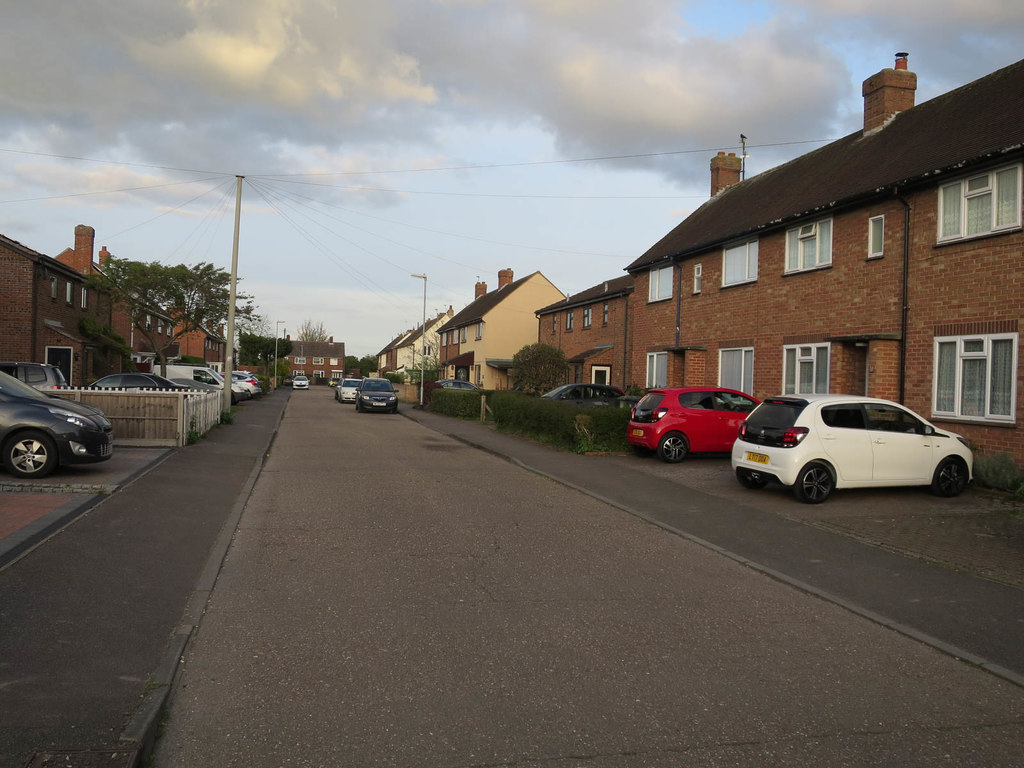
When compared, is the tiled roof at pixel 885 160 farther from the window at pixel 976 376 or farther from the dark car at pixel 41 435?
the dark car at pixel 41 435

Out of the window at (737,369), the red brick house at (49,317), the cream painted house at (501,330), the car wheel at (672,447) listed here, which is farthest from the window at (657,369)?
the red brick house at (49,317)

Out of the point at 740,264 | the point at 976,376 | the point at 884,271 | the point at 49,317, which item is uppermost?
the point at 740,264

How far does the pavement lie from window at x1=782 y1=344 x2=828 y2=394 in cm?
438

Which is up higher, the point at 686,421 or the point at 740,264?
the point at 740,264

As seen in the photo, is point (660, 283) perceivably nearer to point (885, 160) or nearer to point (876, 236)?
point (885, 160)

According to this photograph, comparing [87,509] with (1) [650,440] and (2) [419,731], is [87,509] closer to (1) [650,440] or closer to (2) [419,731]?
(2) [419,731]

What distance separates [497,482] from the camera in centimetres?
1293

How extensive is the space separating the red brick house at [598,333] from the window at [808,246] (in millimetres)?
9183

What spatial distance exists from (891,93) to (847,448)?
1226 centimetres

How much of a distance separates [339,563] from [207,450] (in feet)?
31.9

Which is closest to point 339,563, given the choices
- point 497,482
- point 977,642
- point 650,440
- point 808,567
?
point 808,567

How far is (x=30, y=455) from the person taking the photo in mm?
10094

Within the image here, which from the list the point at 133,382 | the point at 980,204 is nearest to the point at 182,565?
the point at 980,204

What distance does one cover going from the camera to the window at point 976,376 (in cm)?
1200
